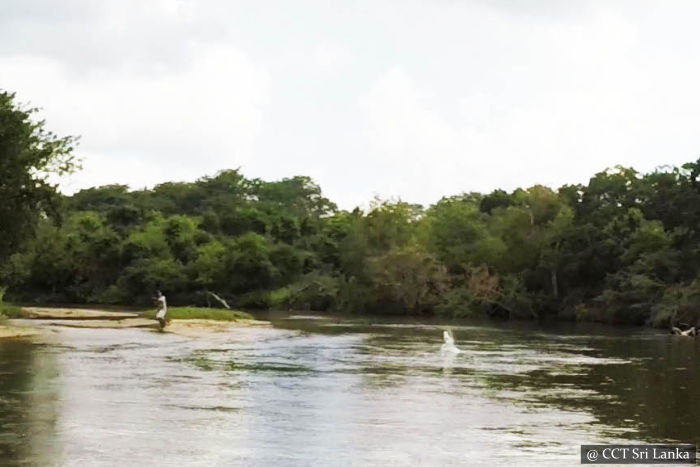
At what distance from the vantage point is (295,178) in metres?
151

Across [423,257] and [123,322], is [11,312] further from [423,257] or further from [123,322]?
[423,257]

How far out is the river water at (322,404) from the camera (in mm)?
13719

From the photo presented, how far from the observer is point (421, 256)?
82.2 metres

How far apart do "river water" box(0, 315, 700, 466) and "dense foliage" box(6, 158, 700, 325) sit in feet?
114

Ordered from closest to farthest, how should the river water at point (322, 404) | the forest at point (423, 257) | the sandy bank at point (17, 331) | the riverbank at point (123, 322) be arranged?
the river water at point (322, 404)
the sandy bank at point (17, 331)
the riverbank at point (123, 322)
the forest at point (423, 257)

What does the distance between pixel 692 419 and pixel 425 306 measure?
64.0 m

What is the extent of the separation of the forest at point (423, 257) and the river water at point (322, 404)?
33946 millimetres

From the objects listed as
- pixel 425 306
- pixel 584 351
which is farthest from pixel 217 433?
pixel 425 306

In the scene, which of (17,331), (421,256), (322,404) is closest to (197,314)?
(17,331)

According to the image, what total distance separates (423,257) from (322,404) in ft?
208

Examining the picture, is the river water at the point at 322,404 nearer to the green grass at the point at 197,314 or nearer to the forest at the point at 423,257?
the green grass at the point at 197,314

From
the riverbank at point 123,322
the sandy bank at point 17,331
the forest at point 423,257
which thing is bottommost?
the sandy bank at point 17,331

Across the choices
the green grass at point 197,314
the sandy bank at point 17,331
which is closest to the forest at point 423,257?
the green grass at point 197,314

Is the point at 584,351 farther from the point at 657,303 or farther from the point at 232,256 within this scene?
the point at 232,256
